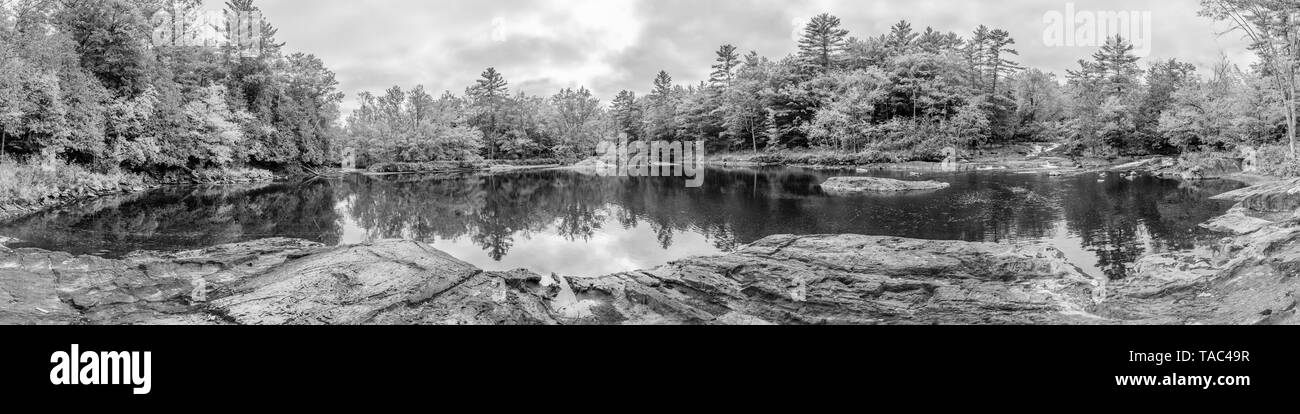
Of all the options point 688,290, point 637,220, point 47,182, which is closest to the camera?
point 688,290

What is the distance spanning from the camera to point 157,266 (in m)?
8.27

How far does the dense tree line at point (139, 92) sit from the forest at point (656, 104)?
3.6 inches

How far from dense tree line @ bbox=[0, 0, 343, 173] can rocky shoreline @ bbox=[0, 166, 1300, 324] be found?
18.1 metres

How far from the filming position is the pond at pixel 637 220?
38.1ft

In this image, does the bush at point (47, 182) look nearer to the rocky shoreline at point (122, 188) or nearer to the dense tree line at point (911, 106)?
the rocky shoreline at point (122, 188)

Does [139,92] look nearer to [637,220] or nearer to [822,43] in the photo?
[637,220]

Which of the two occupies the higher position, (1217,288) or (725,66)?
(725,66)

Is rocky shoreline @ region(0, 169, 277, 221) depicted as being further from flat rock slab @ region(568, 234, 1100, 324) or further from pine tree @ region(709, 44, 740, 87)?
pine tree @ region(709, 44, 740, 87)

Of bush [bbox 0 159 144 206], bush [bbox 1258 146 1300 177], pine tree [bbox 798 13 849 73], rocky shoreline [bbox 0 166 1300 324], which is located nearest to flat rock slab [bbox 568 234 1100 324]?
rocky shoreline [bbox 0 166 1300 324]

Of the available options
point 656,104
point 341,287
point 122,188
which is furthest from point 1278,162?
point 656,104

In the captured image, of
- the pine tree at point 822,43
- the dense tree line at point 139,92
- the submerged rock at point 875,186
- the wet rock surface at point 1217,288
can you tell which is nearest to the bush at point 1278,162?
the submerged rock at point 875,186

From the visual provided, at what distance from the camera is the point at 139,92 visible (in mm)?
26469

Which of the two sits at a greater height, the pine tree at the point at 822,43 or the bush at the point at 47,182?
the pine tree at the point at 822,43

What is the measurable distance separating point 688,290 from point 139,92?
32393 millimetres
